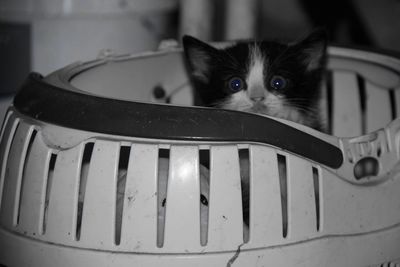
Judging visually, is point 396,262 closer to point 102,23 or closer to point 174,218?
point 174,218

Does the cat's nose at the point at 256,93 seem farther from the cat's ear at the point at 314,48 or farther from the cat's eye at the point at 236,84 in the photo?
the cat's ear at the point at 314,48

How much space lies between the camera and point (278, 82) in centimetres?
137

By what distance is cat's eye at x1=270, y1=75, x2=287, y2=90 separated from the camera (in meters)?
1.36

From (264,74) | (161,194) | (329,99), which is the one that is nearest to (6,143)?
(161,194)

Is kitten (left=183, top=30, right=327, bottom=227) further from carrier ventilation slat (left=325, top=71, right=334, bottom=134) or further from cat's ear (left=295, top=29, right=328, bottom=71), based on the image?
carrier ventilation slat (left=325, top=71, right=334, bottom=134)

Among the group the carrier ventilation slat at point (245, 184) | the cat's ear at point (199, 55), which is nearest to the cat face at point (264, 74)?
the cat's ear at point (199, 55)

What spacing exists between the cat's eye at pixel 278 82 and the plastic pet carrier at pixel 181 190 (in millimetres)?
319

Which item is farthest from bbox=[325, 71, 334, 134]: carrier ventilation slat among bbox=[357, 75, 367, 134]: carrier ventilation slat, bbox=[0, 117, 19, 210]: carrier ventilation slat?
bbox=[0, 117, 19, 210]: carrier ventilation slat

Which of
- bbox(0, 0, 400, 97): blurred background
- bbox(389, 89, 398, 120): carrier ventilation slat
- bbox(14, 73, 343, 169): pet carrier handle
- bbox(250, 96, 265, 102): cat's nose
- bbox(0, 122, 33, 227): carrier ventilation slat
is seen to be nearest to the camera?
bbox(14, 73, 343, 169): pet carrier handle

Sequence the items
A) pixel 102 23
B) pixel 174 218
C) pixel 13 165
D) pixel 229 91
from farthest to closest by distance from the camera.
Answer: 1. pixel 102 23
2. pixel 229 91
3. pixel 13 165
4. pixel 174 218

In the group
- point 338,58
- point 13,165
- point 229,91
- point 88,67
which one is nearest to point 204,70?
point 229,91

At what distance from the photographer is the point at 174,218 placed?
37.9 inches

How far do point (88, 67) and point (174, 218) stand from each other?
56 cm

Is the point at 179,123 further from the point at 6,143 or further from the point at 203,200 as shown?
the point at 6,143
